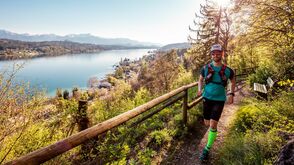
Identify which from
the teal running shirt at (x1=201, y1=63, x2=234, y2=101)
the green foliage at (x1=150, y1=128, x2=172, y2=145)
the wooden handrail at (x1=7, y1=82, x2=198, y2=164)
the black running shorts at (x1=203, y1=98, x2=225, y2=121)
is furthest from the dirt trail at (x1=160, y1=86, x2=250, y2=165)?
the wooden handrail at (x1=7, y1=82, x2=198, y2=164)

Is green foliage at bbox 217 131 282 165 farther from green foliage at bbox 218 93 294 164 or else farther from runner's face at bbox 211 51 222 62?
runner's face at bbox 211 51 222 62

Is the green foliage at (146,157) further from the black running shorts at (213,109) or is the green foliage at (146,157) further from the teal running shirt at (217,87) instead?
the teal running shirt at (217,87)

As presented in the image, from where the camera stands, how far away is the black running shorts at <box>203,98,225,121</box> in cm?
406

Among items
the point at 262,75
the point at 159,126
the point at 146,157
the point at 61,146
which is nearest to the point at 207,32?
the point at 262,75

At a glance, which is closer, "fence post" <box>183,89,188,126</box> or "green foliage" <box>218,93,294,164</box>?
"green foliage" <box>218,93,294,164</box>

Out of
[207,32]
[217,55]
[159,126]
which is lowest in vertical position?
[159,126]

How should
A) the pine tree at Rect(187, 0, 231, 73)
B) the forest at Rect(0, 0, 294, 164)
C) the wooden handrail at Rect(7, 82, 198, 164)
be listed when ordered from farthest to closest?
1. the pine tree at Rect(187, 0, 231, 73)
2. the forest at Rect(0, 0, 294, 164)
3. the wooden handrail at Rect(7, 82, 198, 164)

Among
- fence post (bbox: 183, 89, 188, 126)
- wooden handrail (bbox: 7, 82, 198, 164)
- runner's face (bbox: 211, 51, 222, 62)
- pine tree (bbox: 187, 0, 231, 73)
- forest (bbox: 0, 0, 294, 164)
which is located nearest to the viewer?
wooden handrail (bbox: 7, 82, 198, 164)

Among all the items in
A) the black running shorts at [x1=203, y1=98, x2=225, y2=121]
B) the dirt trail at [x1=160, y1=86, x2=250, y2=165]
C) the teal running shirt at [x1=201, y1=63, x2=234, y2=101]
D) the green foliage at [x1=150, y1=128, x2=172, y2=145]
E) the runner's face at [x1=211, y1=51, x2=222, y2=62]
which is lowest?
the dirt trail at [x1=160, y1=86, x2=250, y2=165]

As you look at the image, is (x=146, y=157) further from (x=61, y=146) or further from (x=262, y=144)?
(x=61, y=146)

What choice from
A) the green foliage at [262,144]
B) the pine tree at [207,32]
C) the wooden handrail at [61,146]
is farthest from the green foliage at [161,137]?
the pine tree at [207,32]

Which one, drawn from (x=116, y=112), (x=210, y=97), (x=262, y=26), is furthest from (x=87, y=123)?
(x=262, y=26)

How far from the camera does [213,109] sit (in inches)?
161

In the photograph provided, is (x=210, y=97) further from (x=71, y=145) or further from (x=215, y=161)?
(x=71, y=145)
